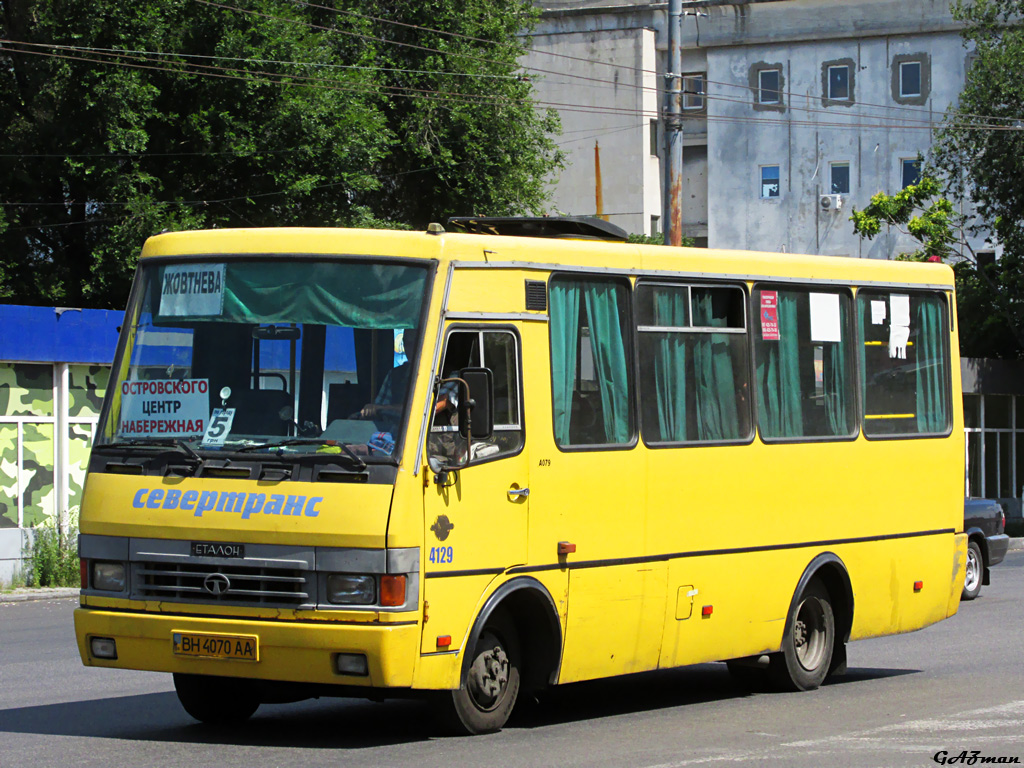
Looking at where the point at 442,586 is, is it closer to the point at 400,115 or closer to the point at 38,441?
the point at 38,441

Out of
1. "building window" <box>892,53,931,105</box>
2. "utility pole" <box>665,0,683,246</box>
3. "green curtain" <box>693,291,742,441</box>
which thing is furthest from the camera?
"building window" <box>892,53,931,105</box>

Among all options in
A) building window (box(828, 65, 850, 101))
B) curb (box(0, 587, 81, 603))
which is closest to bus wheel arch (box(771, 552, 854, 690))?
curb (box(0, 587, 81, 603))

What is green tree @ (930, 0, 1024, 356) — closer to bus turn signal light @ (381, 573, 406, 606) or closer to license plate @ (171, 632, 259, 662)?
bus turn signal light @ (381, 573, 406, 606)

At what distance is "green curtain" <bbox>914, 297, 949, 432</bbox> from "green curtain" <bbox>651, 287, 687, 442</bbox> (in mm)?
2994

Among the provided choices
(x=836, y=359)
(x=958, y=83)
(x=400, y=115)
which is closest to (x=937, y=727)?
(x=836, y=359)

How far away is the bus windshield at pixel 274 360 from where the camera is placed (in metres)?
8.73

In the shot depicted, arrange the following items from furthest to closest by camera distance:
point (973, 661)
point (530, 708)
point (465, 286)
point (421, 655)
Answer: point (973, 661) → point (530, 708) → point (465, 286) → point (421, 655)

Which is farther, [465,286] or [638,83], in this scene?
[638,83]

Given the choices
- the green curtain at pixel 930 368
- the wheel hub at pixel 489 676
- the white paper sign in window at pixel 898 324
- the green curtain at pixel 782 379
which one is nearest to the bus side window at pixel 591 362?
the wheel hub at pixel 489 676

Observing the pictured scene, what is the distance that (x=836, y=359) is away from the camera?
478 inches

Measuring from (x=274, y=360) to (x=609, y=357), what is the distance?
7.35 feet

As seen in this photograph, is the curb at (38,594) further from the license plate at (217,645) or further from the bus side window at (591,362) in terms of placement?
the license plate at (217,645)

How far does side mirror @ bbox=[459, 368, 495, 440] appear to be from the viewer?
8750 millimetres

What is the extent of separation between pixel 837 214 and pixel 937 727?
4603 centimetres
